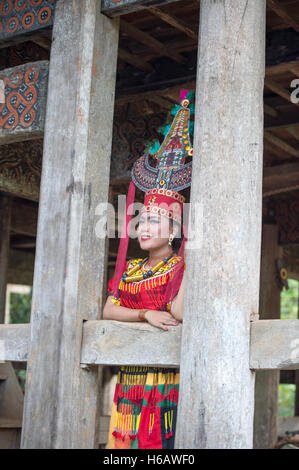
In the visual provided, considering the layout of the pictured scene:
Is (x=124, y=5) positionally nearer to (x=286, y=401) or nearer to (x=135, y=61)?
(x=135, y=61)

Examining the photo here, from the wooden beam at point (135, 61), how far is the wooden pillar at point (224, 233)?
5.98ft

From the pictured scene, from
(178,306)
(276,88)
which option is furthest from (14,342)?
(276,88)

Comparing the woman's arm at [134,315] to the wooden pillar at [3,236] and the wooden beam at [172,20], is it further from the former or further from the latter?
the wooden pillar at [3,236]

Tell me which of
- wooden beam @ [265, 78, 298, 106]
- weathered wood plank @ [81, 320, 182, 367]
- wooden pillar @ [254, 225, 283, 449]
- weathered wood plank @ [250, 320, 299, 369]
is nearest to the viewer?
weathered wood plank @ [250, 320, 299, 369]

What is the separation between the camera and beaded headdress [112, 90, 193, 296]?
12.2 feet

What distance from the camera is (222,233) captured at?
3.03 m

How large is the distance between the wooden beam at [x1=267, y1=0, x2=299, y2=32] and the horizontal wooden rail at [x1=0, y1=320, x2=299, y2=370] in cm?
203

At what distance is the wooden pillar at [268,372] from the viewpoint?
737 cm

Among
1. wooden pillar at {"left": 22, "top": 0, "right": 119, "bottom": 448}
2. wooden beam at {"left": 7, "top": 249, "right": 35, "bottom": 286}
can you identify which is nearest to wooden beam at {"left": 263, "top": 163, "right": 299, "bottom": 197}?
wooden pillar at {"left": 22, "top": 0, "right": 119, "bottom": 448}

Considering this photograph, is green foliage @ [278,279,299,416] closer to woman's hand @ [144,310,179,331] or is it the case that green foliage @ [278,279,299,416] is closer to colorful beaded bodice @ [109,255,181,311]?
colorful beaded bodice @ [109,255,181,311]

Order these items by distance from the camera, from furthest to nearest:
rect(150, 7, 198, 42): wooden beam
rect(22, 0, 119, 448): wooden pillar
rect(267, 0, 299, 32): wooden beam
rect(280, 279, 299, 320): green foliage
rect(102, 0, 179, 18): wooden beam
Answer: rect(280, 279, 299, 320): green foliage < rect(150, 7, 198, 42): wooden beam < rect(267, 0, 299, 32): wooden beam < rect(102, 0, 179, 18): wooden beam < rect(22, 0, 119, 448): wooden pillar

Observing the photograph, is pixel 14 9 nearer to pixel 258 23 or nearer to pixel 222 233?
pixel 258 23

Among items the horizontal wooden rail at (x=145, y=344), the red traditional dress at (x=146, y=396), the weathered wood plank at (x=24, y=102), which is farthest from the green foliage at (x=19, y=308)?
the red traditional dress at (x=146, y=396)

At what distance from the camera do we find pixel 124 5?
3.66 m
